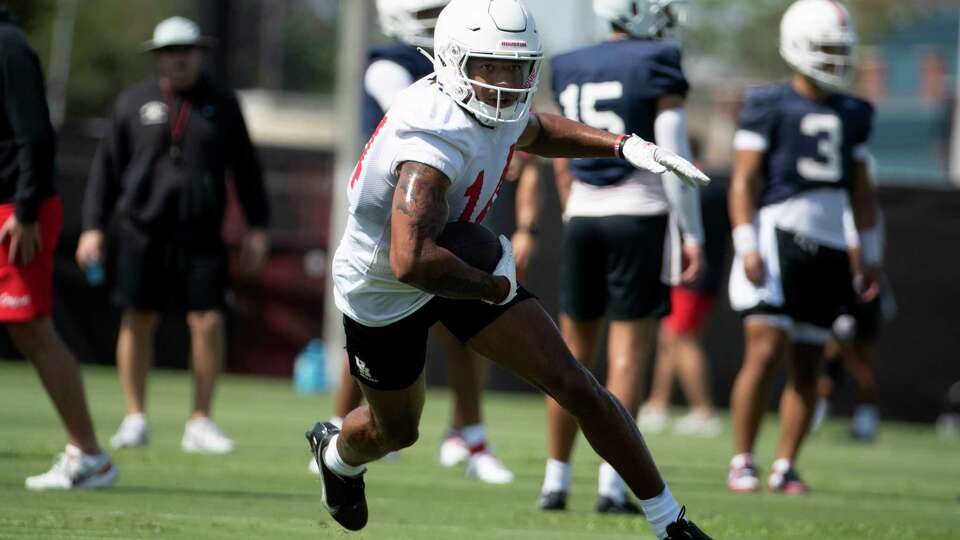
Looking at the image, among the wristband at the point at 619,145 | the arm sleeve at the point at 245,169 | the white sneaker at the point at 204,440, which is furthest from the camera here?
the arm sleeve at the point at 245,169

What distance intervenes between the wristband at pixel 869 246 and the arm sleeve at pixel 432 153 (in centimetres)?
413

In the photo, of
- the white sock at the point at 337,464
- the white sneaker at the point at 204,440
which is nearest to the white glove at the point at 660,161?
the white sock at the point at 337,464

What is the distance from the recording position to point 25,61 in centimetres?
680

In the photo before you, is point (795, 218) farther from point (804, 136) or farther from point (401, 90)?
point (401, 90)

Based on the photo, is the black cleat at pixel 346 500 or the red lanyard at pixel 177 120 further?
the red lanyard at pixel 177 120

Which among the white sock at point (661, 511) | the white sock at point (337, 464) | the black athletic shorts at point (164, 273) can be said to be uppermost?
the white sock at point (661, 511)

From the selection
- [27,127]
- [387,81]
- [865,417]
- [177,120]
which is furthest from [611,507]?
[865,417]

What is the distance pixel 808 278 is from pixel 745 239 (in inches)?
16.5

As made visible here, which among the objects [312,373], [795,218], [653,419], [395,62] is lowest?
[312,373]

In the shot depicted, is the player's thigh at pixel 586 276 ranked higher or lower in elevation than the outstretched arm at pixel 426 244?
lower

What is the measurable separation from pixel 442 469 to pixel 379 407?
3088mm

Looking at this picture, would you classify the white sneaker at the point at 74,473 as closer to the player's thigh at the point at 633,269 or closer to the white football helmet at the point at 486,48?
the player's thigh at the point at 633,269

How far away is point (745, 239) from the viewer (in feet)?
26.7

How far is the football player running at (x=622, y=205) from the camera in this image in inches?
286
